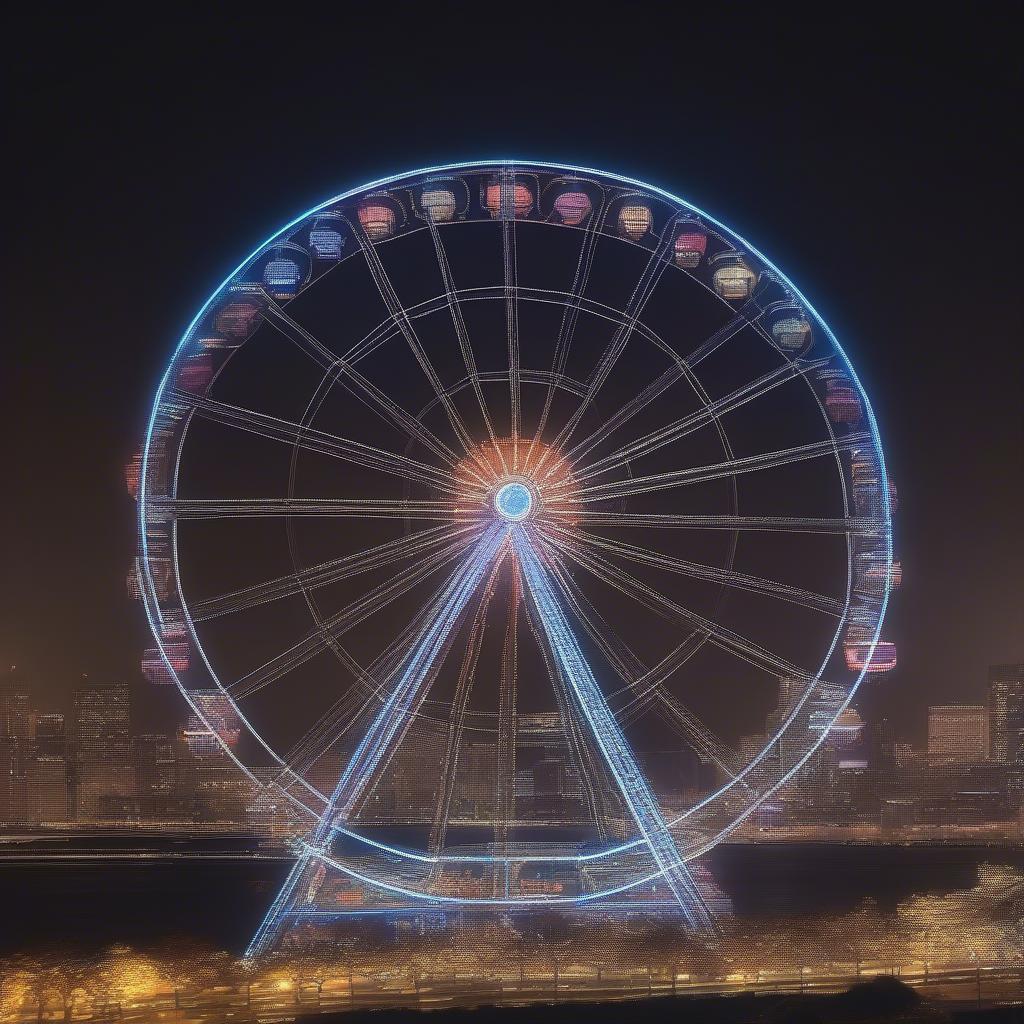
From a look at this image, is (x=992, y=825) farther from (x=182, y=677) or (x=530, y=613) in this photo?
(x=182, y=677)

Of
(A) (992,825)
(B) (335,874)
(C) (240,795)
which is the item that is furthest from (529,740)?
(A) (992,825)

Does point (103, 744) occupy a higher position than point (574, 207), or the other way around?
point (574, 207)

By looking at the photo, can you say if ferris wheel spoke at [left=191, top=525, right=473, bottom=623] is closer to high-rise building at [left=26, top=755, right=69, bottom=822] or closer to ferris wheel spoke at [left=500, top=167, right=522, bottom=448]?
ferris wheel spoke at [left=500, top=167, right=522, bottom=448]

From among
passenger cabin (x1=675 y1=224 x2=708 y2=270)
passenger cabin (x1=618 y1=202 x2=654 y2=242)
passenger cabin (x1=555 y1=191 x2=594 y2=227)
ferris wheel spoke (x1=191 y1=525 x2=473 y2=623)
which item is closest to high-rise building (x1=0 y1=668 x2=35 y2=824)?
ferris wheel spoke (x1=191 y1=525 x2=473 y2=623)

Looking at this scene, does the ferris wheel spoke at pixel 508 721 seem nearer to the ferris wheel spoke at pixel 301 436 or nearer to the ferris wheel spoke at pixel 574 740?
the ferris wheel spoke at pixel 574 740

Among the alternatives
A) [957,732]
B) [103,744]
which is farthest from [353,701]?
[957,732]

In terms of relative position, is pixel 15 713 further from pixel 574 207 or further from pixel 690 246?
pixel 690 246

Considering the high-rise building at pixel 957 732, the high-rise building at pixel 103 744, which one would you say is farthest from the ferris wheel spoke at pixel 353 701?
the high-rise building at pixel 957 732
